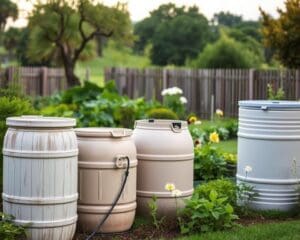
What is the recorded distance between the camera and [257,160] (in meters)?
7.77

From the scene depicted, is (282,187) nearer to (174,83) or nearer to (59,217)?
(59,217)

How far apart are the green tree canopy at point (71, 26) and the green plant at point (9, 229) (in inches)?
945

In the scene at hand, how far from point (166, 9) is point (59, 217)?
4950 centimetres

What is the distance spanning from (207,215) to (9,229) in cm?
195

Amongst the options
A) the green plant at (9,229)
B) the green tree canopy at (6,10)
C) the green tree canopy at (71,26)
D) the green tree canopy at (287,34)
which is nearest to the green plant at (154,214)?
the green plant at (9,229)

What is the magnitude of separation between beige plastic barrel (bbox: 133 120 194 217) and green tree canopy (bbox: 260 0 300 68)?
14922 millimetres

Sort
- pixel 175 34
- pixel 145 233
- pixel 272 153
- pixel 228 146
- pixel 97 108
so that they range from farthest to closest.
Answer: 1. pixel 175 34
2. pixel 97 108
3. pixel 228 146
4. pixel 272 153
5. pixel 145 233

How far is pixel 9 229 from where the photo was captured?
19.0 ft

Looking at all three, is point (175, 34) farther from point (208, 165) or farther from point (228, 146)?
point (208, 165)

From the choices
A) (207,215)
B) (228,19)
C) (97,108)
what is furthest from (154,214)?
(228,19)

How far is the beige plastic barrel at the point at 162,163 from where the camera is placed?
7.04m

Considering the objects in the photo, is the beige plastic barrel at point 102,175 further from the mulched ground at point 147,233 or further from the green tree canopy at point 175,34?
the green tree canopy at point 175,34

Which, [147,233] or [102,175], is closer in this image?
[102,175]

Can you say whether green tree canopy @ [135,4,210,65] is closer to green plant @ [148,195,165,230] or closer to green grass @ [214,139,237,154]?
green grass @ [214,139,237,154]
